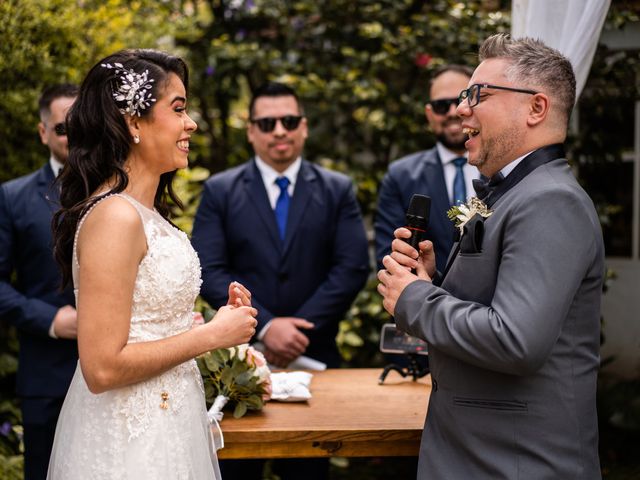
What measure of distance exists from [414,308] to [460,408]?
1.16 ft

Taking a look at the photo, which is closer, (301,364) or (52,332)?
(52,332)

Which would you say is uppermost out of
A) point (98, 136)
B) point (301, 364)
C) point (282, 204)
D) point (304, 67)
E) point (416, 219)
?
point (98, 136)

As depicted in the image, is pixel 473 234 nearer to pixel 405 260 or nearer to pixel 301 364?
pixel 405 260

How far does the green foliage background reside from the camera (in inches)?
214

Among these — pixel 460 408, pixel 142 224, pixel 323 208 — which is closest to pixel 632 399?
pixel 323 208

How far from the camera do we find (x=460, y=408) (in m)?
2.45

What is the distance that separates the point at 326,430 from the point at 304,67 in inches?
194

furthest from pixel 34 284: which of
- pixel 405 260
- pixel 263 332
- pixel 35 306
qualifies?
pixel 405 260

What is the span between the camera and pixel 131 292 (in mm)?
2350

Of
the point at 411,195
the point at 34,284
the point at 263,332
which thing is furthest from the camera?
the point at 411,195

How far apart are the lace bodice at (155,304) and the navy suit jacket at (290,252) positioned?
1.78m

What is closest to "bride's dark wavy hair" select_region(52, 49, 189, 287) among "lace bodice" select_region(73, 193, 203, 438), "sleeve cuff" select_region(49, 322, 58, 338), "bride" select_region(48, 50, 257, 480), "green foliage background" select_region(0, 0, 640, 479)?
"bride" select_region(48, 50, 257, 480)

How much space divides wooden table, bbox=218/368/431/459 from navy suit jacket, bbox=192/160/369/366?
1183 millimetres

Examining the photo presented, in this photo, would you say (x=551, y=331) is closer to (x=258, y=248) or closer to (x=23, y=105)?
(x=258, y=248)
